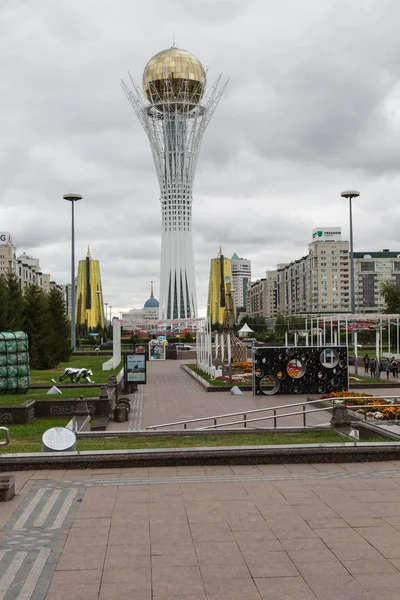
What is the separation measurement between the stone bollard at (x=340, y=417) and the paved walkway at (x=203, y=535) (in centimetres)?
455

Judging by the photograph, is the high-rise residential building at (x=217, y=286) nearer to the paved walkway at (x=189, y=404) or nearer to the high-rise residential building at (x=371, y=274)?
the high-rise residential building at (x=371, y=274)

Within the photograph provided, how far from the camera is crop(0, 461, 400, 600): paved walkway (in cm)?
532

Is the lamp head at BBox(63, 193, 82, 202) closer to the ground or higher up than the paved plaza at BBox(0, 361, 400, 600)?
higher up

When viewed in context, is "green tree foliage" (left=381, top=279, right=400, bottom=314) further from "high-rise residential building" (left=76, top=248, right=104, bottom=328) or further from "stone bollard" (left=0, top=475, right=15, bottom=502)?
"high-rise residential building" (left=76, top=248, right=104, bottom=328)

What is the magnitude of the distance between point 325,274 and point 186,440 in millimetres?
113643

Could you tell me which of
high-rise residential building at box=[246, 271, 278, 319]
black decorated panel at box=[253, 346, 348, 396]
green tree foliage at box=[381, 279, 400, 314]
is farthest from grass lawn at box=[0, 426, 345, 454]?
high-rise residential building at box=[246, 271, 278, 319]

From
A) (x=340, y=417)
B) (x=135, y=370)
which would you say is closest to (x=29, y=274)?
(x=135, y=370)

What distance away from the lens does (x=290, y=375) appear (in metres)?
24.5

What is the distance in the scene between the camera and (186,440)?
12.9 meters

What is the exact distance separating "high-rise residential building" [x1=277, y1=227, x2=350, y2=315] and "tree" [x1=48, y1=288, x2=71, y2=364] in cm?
7965

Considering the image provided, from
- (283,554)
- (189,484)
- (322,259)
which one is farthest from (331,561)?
(322,259)

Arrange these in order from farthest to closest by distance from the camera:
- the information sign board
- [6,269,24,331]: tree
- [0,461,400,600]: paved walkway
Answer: [6,269,24,331]: tree → the information sign board → [0,461,400,600]: paved walkway

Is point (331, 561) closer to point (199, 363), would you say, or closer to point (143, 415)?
point (143, 415)

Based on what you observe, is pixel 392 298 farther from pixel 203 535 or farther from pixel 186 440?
pixel 203 535
